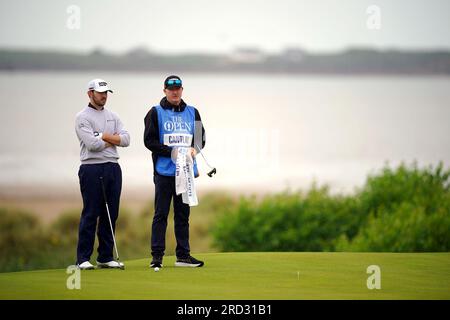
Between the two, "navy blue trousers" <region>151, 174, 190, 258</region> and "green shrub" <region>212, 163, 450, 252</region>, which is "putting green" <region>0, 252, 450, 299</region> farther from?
"green shrub" <region>212, 163, 450, 252</region>

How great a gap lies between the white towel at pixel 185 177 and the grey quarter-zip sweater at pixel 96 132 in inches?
23.8

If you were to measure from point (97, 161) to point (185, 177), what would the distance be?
990 mm

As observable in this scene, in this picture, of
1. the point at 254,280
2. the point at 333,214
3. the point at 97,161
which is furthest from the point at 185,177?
the point at 333,214

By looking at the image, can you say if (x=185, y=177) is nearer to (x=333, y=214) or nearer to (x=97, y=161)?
(x=97, y=161)

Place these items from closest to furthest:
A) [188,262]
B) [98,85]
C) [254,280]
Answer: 1. [254,280]
2. [98,85]
3. [188,262]

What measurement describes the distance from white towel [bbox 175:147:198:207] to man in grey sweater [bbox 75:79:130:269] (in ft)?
2.01

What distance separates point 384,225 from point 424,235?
11.7ft

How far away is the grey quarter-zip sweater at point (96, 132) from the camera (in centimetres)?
1239

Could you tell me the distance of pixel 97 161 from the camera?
495 inches

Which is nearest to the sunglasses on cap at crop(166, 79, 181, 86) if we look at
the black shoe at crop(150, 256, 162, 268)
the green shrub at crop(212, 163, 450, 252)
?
the black shoe at crop(150, 256, 162, 268)

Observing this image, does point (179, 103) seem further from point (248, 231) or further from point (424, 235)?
point (248, 231)

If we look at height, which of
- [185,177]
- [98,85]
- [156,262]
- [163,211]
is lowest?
[156,262]

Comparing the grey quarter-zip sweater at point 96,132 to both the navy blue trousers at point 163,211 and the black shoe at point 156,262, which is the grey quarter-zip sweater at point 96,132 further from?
the black shoe at point 156,262

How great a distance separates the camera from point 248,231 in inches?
1672
